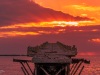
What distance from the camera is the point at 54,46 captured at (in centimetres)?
2506

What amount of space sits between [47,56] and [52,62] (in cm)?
75

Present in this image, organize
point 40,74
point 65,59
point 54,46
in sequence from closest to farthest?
point 65,59, point 40,74, point 54,46

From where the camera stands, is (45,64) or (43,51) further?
(43,51)

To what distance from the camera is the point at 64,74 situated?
77.5ft

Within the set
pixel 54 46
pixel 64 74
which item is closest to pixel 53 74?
pixel 64 74

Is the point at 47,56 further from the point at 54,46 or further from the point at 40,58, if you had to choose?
the point at 54,46

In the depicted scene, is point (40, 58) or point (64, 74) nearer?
point (40, 58)

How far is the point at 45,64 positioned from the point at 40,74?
978mm

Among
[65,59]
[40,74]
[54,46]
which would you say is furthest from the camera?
[54,46]

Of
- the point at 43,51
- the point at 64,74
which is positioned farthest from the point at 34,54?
the point at 64,74

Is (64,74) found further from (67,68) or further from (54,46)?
(54,46)

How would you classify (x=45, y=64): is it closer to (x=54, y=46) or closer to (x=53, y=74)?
(x=53, y=74)

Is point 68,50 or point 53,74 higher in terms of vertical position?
point 68,50

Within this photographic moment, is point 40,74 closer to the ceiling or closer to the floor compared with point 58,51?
closer to the floor
